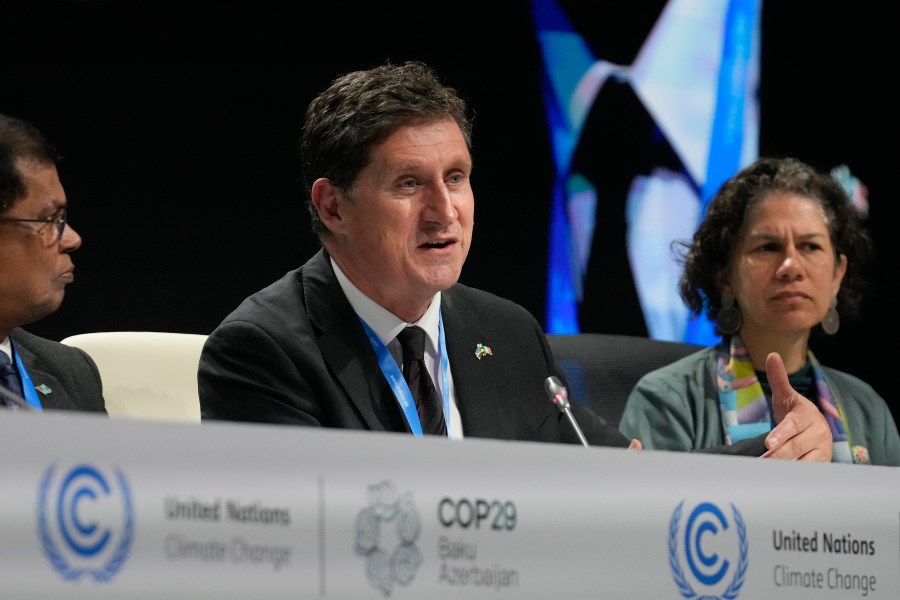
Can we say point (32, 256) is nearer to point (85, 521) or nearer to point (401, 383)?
point (401, 383)

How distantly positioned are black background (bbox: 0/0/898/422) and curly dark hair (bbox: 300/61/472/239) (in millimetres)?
1397

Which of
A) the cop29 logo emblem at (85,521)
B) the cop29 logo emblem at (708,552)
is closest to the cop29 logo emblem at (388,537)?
the cop29 logo emblem at (85,521)

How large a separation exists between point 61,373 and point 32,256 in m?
0.26

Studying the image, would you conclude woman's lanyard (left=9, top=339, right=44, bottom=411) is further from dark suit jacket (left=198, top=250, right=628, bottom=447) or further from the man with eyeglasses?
dark suit jacket (left=198, top=250, right=628, bottom=447)

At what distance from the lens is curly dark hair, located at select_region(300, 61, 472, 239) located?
2459mm

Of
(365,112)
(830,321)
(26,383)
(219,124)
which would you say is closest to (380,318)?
(365,112)

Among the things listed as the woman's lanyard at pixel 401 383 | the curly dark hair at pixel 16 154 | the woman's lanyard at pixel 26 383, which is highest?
the curly dark hair at pixel 16 154

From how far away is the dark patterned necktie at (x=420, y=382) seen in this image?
7.54ft

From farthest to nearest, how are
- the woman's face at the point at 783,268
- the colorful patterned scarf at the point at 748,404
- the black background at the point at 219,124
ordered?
the black background at the point at 219,124, the woman's face at the point at 783,268, the colorful patterned scarf at the point at 748,404

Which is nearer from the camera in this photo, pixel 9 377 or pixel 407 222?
pixel 407 222

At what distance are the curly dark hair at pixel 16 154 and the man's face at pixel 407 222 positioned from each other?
2.62ft

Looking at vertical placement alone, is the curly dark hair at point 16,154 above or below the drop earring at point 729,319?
above

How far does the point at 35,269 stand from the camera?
9.11ft

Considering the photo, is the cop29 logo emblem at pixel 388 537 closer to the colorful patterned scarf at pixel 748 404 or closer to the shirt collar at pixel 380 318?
the shirt collar at pixel 380 318
